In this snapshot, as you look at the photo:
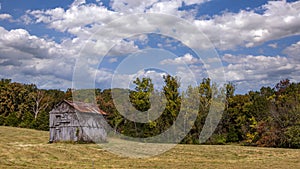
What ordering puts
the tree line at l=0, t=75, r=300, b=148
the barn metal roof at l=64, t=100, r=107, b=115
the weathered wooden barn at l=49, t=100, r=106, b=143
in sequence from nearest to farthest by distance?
the barn metal roof at l=64, t=100, r=107, b=115 < the weathered wooden barn at l=49, t=100, r=106, b=143 < the tree line at l=0, t=75, r=300, b=148

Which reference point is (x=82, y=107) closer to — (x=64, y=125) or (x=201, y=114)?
(x=64, y=125)

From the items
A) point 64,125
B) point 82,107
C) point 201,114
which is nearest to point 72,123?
point 64,125

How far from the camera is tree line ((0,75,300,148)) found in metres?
50.7

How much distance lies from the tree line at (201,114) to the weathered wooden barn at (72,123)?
800cm

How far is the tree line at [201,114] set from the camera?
50688 mm

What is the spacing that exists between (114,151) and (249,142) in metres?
27.0

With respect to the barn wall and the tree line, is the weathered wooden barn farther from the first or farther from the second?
the tree line

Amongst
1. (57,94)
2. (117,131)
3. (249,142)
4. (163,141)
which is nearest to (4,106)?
(57,94)

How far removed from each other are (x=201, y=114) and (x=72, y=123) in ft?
71.4

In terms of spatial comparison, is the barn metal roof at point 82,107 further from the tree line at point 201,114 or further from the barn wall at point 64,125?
the tree line at point 201,114

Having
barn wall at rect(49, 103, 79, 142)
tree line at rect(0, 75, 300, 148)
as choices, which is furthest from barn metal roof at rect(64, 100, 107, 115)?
tree line at rect(0, 75, 300, 148)

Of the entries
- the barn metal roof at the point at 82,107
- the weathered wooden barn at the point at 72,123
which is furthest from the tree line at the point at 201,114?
the weathered wooden barn at the point at 72,123

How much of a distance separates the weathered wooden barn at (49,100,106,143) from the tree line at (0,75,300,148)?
800 centimetres

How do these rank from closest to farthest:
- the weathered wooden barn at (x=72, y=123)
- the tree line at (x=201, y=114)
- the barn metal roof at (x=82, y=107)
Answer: the barn metal roof at (x=82, y=107), the weathered wooden barn at (x=72, y=123), the tree line at (x=201, y=114)
